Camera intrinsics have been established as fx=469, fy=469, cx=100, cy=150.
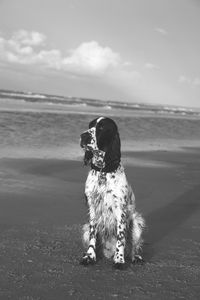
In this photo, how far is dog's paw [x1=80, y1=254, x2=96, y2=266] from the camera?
4906mm

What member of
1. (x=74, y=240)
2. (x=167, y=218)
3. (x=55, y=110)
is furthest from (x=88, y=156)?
(x=55, y=110)

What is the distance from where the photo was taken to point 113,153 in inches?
195

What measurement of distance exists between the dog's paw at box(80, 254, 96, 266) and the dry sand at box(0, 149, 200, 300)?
0.07m

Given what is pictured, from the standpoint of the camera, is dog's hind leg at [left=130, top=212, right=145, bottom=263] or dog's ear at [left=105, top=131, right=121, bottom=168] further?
dog's hind leg at [left=130, top=212, right=145, bottom=263]

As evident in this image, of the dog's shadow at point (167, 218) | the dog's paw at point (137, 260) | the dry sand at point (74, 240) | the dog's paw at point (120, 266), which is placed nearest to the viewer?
the dry sand at point (74, 240)

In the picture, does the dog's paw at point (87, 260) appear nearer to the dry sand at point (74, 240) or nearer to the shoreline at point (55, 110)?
the dry sand at point (74, 240)

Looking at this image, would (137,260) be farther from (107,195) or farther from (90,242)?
(107,195)

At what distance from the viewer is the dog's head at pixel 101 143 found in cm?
488

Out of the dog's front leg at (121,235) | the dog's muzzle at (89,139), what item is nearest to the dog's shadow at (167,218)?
the dog's front leg at (121,235)

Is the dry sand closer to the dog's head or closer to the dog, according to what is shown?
the dog

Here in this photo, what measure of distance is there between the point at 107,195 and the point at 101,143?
55 centimetres

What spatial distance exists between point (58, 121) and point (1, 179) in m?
13.4

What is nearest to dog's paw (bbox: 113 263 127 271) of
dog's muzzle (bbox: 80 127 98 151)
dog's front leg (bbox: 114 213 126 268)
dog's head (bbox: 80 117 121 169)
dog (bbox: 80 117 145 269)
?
dog (bbox: 80 117 145 269)

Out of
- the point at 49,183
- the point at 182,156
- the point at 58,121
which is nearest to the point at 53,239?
the point at 49,183
